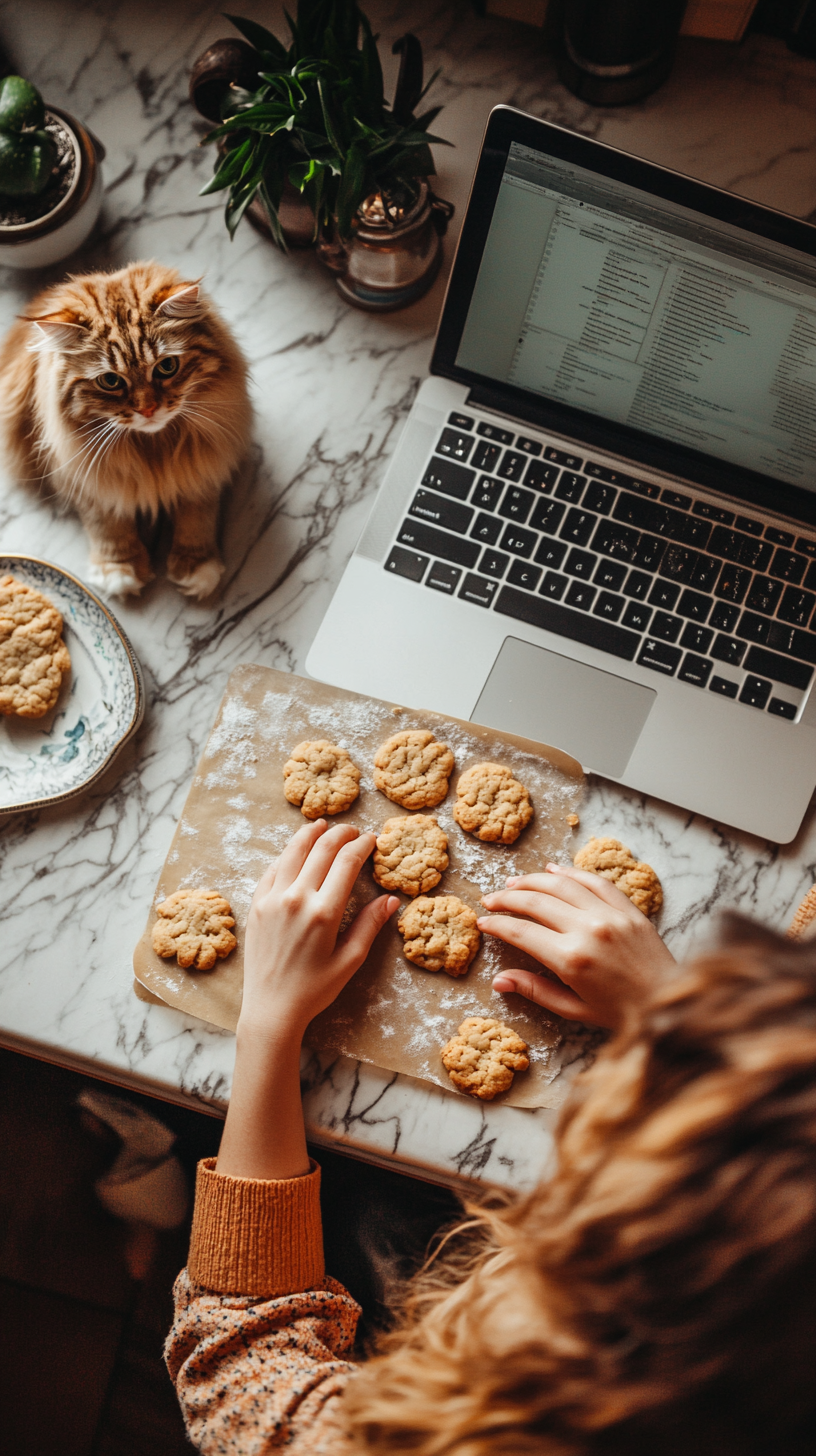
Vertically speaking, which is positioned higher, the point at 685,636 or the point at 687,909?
the point at 685,636

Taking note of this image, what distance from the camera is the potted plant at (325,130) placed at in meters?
0.75

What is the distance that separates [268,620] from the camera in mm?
905

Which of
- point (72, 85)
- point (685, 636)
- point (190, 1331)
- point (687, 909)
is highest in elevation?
point (72, 85)

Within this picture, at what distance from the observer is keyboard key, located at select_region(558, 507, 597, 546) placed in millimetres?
874

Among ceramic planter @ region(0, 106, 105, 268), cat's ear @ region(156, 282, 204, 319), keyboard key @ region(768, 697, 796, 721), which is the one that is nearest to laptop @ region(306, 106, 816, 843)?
keyboard key @ region(768, 697, 796, 721)

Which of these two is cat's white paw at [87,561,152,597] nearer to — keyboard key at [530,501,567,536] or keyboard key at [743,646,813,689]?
keyboard key at [530,501,567,536]

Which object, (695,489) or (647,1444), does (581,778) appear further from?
(647,1444)

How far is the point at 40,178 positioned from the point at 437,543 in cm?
54

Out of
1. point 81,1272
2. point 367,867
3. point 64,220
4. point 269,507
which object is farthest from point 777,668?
point 81,1272

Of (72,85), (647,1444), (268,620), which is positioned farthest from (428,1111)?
(72,85)

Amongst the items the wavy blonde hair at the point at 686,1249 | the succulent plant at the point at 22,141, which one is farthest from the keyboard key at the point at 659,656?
the succulent plant at the point at 22,141

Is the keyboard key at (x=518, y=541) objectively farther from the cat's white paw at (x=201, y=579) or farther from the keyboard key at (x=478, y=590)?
the cat's white paw at (x=201, y=579)

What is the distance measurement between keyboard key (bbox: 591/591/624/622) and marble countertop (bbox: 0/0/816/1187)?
18 cm

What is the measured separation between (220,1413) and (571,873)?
53cm
